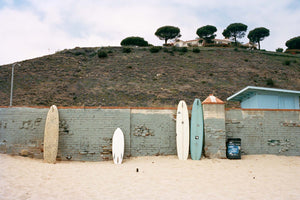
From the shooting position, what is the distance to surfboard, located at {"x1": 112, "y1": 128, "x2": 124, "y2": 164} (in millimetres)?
7488

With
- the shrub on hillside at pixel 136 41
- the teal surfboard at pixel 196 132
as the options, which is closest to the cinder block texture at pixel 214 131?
the teal surfboard at pixel 196 132

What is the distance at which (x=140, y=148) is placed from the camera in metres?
7.94

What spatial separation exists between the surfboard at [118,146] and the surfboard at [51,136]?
178 cm

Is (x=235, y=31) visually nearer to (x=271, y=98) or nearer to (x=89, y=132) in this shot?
(x=271, y=98)

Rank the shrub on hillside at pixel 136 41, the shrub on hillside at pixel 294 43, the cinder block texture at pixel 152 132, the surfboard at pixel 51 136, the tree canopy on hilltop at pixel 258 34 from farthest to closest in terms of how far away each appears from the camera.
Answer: the tree canopy on hilltop at pixel 258 34
the shrub on hillside at pixel 294 43
the shrub on hillside at pixel 136 41
the cinder block texture at pixel 152 132
the surfboard at pixel 51 136

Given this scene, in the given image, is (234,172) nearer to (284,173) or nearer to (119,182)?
(284,173)

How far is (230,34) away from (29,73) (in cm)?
4209

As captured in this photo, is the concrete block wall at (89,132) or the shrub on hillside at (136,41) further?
the shrub on hillside at (136,41)

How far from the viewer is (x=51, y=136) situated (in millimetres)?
7559

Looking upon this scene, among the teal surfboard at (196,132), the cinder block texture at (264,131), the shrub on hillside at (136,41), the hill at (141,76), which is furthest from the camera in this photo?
the shrub on hillside at (136,41)

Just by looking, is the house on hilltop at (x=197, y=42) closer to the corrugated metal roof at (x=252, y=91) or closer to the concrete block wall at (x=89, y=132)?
the corrugated metal roof at (x=252, y=91)

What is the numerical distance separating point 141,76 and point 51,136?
20523 millimetres

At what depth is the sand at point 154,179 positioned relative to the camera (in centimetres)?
473

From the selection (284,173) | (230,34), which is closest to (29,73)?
(284,173)
